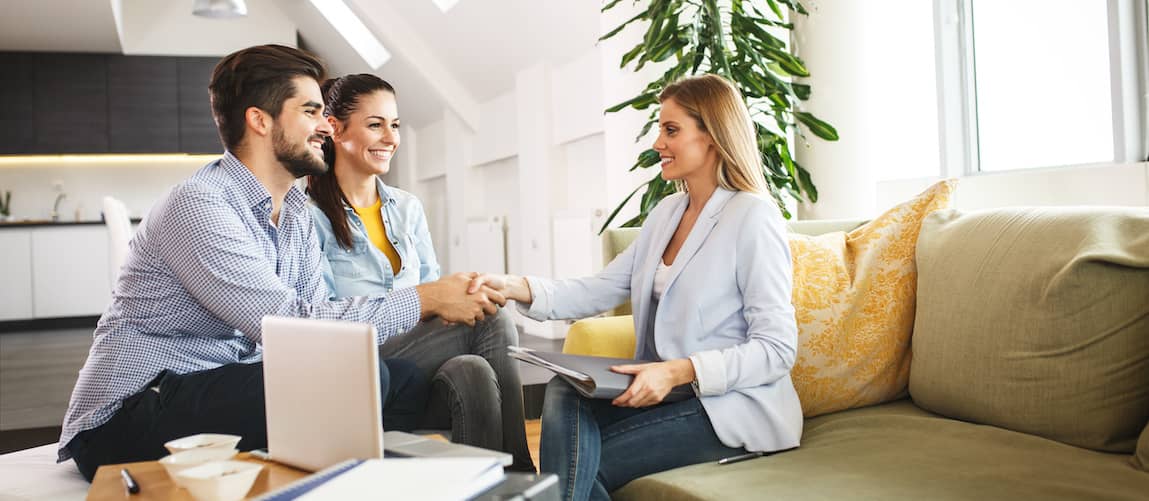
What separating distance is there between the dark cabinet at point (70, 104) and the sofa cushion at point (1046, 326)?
870cm

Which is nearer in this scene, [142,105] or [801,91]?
[801,91]

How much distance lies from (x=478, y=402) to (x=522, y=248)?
195 inches

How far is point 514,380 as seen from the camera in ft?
6.43

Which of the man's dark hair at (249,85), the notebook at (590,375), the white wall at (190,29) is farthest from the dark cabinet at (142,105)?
the notebook at (590,375)

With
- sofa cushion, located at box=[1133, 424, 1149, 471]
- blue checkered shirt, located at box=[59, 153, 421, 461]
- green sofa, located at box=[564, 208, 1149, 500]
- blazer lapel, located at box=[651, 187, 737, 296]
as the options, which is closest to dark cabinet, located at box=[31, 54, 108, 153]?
blue checkered shirt, located at box=[59, 153, 421, 461]

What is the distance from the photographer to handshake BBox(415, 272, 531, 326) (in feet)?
6.16

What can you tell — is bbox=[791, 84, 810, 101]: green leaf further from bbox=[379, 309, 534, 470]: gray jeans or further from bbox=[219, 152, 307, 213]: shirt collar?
bbox=[219, 152, 307, 213]: shirt collar

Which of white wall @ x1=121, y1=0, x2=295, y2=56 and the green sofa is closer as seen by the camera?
the green sofa

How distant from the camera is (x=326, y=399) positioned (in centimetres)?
118

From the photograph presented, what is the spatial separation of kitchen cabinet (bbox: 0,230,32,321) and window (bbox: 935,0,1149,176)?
7.73 meters

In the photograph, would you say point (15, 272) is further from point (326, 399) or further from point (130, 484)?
point (326, 399)

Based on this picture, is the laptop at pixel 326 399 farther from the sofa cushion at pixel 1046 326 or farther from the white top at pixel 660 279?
the sofa cushion at pixel 1046 326

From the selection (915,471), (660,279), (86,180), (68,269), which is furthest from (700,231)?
(86,180)

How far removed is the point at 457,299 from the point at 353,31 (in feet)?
23.4
